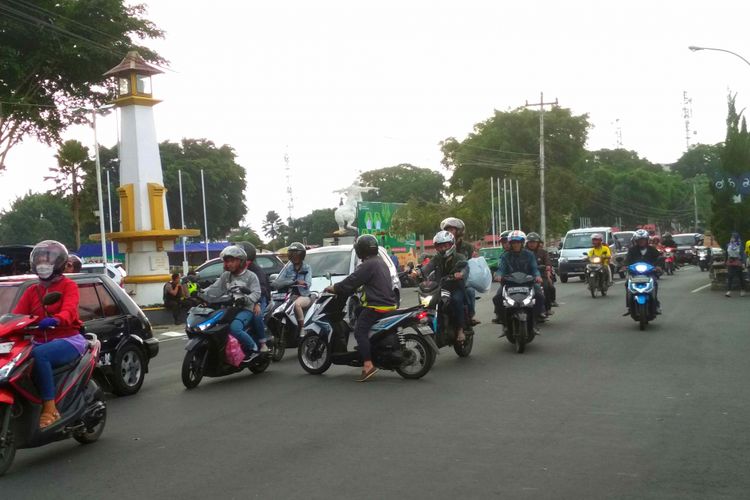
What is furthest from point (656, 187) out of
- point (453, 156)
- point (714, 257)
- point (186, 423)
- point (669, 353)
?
point (186, 423)

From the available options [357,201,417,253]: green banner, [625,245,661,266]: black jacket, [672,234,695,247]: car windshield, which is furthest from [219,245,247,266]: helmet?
[672,234,695,247]: car windshield

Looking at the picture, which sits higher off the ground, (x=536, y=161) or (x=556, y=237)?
(x=536, y=161)

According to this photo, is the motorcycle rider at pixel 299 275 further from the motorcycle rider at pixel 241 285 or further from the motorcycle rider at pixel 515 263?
the motorcycle rider at pixel 515 263

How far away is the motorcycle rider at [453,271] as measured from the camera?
1230 centimetres

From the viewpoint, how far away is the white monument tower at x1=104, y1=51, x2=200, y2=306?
28.7m

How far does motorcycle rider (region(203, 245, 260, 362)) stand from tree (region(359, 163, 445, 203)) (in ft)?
276

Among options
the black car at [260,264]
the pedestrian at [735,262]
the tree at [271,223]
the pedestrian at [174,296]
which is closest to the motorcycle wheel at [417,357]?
the black car at [260,264]

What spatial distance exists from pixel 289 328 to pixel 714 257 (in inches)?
712

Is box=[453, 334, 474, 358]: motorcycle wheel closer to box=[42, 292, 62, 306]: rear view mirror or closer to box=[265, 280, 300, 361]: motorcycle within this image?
box=[265, 280, 300, 361]: motorcycle

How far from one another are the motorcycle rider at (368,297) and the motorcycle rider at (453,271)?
1.70 metres

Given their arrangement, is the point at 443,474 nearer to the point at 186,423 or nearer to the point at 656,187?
the point at 186,423

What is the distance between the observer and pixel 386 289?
1085cm

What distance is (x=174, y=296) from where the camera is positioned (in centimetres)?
2539

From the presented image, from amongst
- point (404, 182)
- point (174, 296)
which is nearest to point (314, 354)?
point (174, 296)
